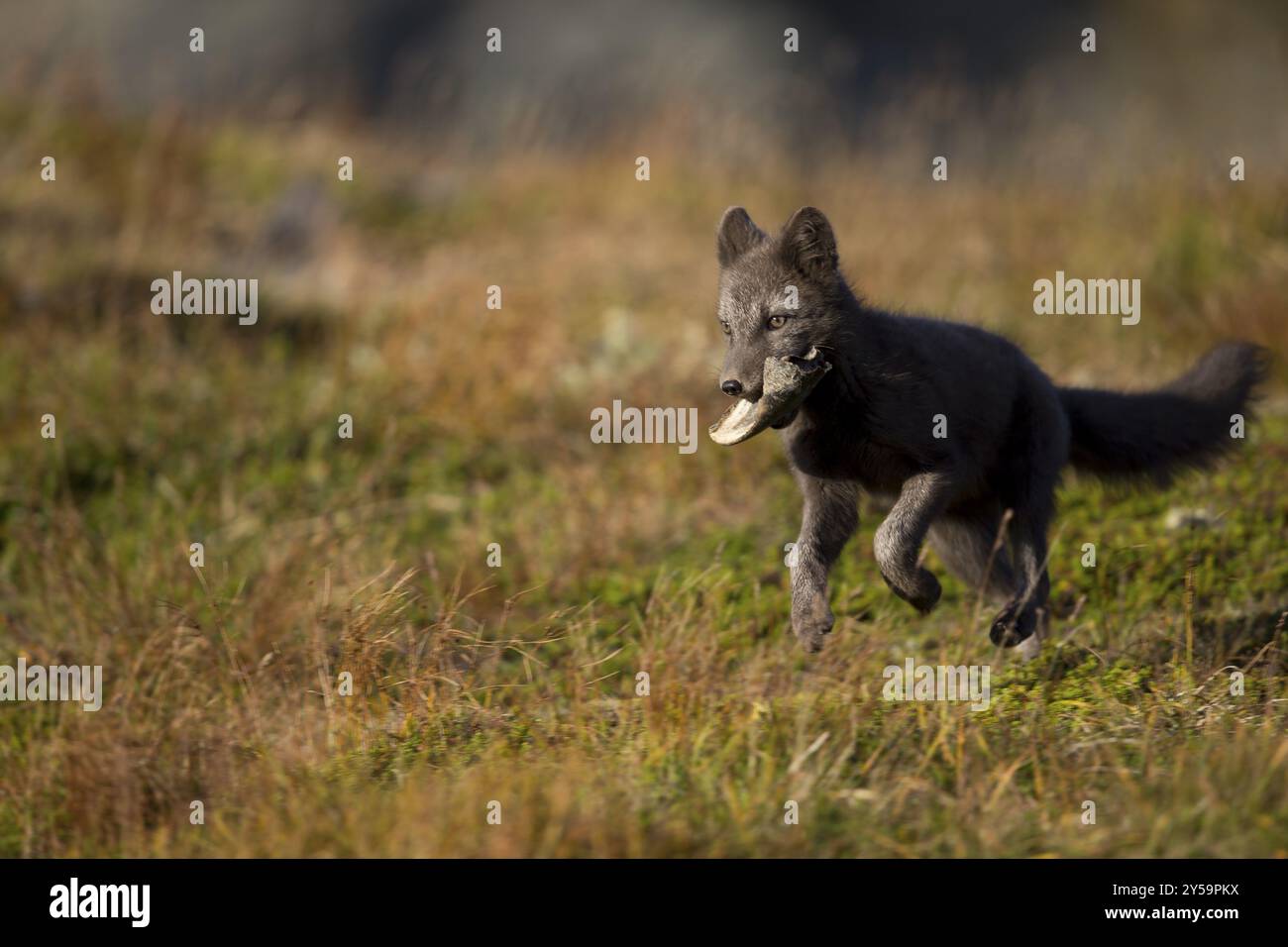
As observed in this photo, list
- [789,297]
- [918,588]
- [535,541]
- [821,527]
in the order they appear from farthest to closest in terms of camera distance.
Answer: [535,541], [821,527], [918,588], [789,297]

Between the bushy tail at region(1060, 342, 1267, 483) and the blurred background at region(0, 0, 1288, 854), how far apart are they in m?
0.41

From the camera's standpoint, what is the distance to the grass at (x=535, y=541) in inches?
149

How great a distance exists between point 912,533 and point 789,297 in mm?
881

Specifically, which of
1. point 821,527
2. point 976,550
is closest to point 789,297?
point 821,527

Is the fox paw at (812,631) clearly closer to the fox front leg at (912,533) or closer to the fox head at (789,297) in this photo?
the fox front leg at (912,533)

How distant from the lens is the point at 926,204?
433 inches

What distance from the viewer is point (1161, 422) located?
518 cm

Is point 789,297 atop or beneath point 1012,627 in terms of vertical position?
atop

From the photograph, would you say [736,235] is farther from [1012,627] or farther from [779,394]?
[1012,627]

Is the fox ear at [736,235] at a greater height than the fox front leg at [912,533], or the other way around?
the fox ear at [736,235]

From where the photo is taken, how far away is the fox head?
13.7 ft

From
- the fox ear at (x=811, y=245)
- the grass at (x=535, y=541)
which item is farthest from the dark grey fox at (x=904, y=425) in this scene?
the grass at (x=535, y=541)

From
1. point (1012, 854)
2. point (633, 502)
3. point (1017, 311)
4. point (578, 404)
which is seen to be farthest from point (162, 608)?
point (1017, 311)

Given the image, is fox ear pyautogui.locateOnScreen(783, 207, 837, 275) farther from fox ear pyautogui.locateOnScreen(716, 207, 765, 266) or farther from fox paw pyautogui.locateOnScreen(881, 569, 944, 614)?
fox paw pyautogui.locateOnScreen(881, 569, 944, 614)
